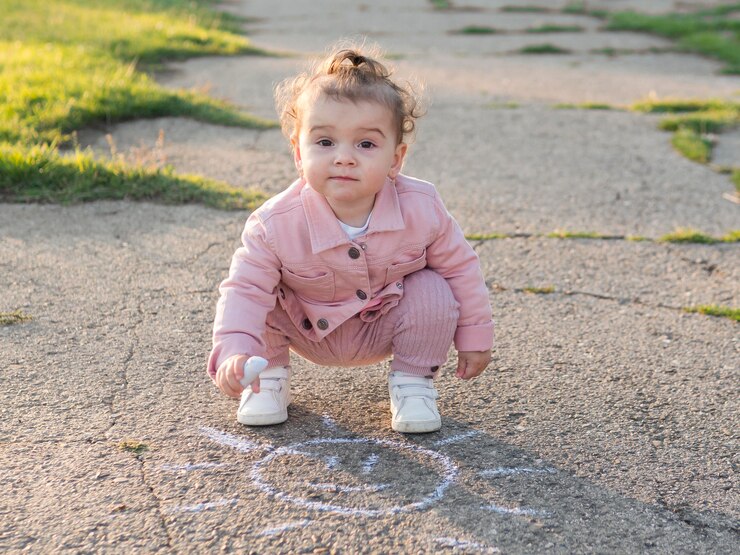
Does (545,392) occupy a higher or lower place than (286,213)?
lower

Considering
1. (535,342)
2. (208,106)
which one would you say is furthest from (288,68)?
(535,342)

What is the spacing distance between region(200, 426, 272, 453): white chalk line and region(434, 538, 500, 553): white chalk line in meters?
0.58

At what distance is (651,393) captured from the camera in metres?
2.96

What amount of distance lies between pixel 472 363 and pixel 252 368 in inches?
27.2

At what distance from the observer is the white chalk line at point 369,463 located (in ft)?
8.12

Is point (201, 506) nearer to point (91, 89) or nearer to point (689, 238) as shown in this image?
point (689, 238)

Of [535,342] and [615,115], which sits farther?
[615,115]

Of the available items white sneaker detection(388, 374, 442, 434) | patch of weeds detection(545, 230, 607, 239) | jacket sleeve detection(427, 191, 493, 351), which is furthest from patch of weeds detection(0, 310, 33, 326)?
patch of weeds detection(545, 230, 607, 239)

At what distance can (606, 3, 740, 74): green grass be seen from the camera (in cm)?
868

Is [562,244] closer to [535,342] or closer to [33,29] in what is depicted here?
[535,342]

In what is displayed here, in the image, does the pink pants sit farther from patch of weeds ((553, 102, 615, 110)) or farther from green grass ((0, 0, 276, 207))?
patch of weeds ((553, 102, 615, 110))

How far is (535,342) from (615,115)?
11.4 feet

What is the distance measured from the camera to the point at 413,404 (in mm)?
2705

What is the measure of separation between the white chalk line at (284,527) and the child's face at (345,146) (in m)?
0.87
